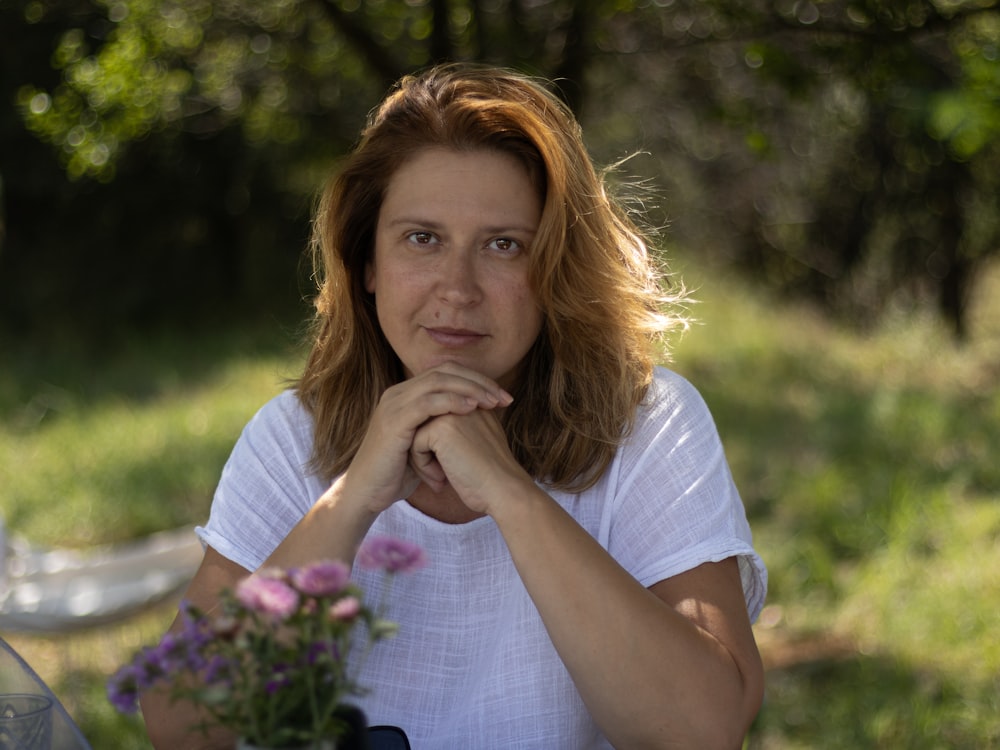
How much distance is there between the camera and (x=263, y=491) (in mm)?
2152

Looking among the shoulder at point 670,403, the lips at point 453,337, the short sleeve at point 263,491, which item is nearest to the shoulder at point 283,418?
the short sleeve at point 263,491

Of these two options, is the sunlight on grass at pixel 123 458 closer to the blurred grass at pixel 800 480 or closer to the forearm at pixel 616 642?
the blurred grass at pixel 800 480

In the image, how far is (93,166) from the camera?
158 inches

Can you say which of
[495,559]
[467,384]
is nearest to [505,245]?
[467,384]

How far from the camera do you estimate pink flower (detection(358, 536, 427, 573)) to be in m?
1.15

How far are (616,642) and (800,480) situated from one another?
399 cm

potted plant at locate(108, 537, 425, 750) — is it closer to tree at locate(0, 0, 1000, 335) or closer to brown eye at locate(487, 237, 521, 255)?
brown eye at locate(487, 237, 521, 255)

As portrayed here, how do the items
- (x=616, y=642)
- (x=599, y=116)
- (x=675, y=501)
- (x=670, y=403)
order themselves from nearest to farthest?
(x=616, y=642), (x=675, y=501), (x=670, y=403), (x=599, y=116)

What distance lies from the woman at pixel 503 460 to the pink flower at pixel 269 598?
27.8 inches

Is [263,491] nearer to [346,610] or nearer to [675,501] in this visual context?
[675,501]

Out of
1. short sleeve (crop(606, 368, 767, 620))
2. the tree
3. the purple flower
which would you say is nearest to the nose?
short sleeve (crop(606, 368, 767, 620))

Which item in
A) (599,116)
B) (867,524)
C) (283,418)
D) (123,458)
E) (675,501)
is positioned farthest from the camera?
(599,116)

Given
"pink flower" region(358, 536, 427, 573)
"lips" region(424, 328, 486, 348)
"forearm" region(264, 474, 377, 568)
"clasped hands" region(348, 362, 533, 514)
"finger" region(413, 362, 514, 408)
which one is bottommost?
"forearm" region(264, 474, 377, 568)

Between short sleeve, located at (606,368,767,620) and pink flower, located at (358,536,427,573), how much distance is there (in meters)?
0.86
